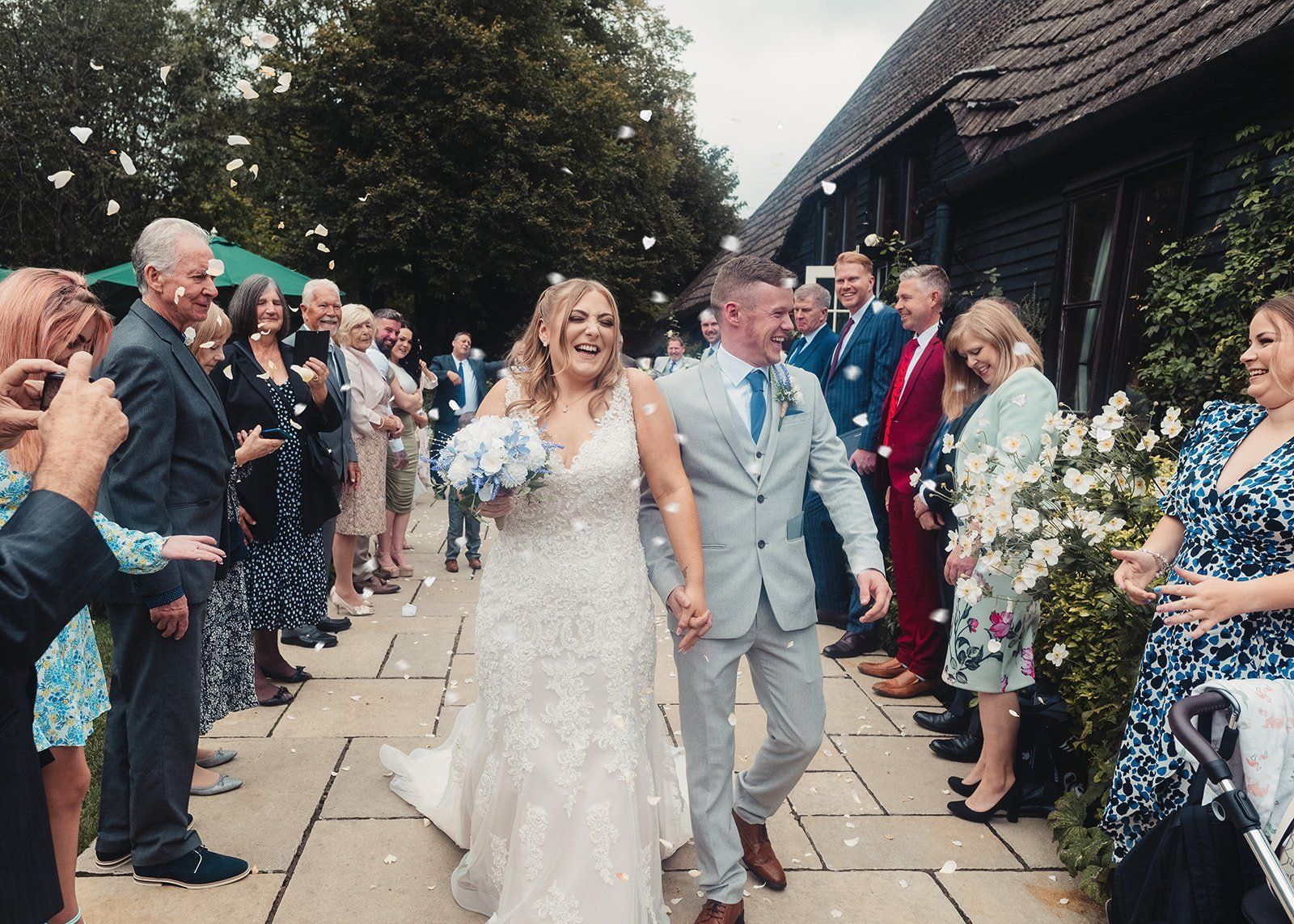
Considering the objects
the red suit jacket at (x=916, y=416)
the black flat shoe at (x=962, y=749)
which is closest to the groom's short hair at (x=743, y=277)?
the red suit jacket at (x=916, y=416)

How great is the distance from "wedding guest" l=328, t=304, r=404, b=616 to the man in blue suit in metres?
3.17

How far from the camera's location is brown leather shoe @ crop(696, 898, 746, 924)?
2.94m

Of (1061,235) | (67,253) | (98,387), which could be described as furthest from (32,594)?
(67,253)

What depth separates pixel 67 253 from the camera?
25000 mm

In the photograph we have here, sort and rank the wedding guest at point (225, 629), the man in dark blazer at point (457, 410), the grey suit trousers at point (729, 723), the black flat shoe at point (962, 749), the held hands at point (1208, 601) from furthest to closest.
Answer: the man in dark blazer at point (457, 410)
the black flat shoe at point (962, 749)
the wedding guest at point (225, 629)
the grey suit trousers at point (729, 723)
the held hands at point (1208, 601)

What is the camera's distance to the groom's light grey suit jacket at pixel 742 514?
3.08 meters

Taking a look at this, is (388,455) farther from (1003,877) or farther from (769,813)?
(1003,877)

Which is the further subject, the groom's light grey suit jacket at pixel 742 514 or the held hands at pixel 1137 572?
the groom's light grey suit jacket at pixel 742 514

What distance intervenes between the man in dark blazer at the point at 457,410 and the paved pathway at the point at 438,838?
9.99ft

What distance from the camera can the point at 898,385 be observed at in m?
5.51

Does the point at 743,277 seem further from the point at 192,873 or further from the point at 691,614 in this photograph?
the point at 192,873

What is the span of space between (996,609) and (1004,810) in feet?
2.88

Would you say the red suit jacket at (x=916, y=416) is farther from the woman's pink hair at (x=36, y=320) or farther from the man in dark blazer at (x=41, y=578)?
the man in dark blazer at (x=41, y=578)

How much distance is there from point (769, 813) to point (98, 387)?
8.83 feet
